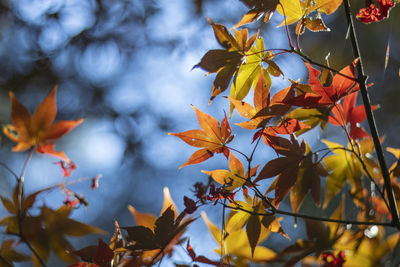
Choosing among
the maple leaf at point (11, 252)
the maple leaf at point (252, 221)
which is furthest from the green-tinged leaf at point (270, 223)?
the maple leaf at point (11, 252)

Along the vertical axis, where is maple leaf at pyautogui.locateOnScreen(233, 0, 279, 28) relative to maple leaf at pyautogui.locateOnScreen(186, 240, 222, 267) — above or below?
above

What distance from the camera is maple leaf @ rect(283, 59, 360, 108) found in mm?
347

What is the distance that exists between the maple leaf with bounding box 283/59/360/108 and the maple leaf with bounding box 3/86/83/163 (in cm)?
31

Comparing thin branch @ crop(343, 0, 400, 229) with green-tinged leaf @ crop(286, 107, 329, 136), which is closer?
thin branch @ crop(343, 0, 400, 229)

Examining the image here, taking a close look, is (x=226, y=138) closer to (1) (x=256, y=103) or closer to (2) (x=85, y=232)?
(1) (x=256, y=103)

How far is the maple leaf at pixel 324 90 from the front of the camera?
1.14ft

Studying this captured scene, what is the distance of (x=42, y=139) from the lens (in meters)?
0.49

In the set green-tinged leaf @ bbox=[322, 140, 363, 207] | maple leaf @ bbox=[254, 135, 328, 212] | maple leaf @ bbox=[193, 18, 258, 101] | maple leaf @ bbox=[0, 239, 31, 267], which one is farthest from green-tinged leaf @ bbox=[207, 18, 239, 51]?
maple leaf @ bbox=[0, 239, 31, 267]

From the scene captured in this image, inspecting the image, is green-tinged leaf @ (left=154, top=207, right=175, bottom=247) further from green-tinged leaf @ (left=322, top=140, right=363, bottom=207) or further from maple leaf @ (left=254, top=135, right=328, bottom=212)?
green-tinged leaf @ (left=322, top=140, right=363, bottom=207)

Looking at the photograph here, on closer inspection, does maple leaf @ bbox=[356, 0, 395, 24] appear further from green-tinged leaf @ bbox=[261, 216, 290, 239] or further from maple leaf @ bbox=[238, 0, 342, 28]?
green-tinged leaf @ bbox=[261, 216, 290, 239]

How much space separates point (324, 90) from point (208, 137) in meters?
0.14

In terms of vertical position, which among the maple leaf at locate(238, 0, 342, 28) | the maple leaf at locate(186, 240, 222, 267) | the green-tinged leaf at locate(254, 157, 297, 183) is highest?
the maple leaf at locate(238, 0, 342, 28)

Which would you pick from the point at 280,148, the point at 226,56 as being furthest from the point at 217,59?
the point at 280,148

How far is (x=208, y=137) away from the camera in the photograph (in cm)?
40
